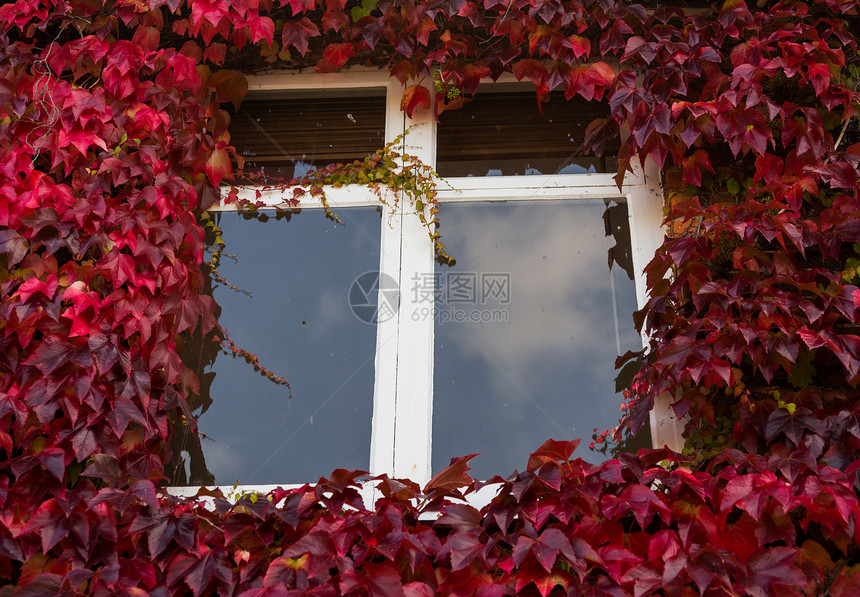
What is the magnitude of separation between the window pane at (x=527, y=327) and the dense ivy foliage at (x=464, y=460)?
0.16m

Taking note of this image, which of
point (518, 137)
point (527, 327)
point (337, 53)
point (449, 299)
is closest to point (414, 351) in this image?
point (449, 299)

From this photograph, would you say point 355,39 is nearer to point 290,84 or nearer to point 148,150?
point 290,84

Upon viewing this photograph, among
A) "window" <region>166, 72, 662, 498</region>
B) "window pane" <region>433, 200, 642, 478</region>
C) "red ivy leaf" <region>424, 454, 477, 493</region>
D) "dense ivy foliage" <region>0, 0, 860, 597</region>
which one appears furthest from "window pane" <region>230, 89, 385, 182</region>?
"red ivy leaf" <region>424, 454, 477, 493</region>

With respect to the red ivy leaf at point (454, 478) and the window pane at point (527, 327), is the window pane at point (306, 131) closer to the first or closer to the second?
the window pane at point (527, 327)

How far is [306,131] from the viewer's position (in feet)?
9.18

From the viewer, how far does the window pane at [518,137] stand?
8.77 feet

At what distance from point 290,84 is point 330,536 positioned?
1.70 metres

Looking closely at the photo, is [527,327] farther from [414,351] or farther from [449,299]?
[414,351]

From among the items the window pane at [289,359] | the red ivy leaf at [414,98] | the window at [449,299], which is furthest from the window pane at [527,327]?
the red ivy leaf at [414,98]

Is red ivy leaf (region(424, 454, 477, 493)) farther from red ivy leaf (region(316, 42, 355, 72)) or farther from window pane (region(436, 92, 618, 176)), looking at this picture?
red ivy leaf (region(316, 42, 355, 72))

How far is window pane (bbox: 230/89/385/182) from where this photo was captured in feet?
9.02

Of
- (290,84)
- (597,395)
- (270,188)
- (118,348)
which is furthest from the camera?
(290,84)

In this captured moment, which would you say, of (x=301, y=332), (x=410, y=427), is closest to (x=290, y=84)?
(x=301, y=332)

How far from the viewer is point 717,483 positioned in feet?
6.41
